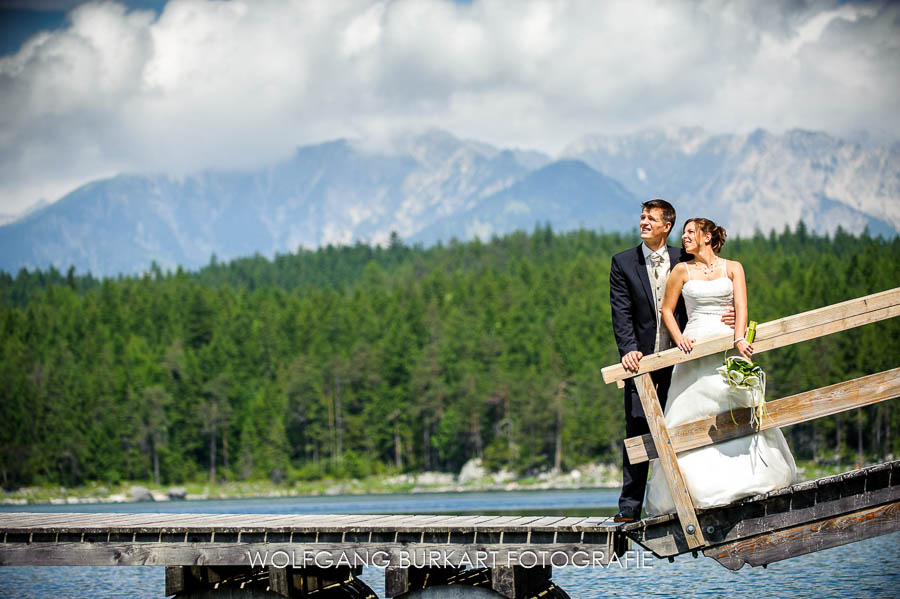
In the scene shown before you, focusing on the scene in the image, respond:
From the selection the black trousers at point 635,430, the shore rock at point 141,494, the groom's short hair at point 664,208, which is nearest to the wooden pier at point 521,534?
the black trousers at point 635,430

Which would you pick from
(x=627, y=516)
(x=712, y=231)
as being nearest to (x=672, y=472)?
(x=627, y=516)

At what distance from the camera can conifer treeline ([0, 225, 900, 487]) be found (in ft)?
296

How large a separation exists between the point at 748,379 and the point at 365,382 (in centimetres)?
10292

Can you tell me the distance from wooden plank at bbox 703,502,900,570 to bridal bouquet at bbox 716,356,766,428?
1.15 m

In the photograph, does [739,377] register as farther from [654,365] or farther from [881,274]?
[881,274]

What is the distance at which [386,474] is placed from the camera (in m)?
102

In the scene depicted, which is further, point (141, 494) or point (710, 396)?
point (141, 494)

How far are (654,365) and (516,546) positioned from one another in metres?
2.58

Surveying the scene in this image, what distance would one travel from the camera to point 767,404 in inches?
384

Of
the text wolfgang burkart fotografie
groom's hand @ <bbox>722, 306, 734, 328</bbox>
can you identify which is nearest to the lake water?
the text wolfgang burkart fotografie

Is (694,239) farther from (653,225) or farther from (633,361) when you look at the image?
(633,361)

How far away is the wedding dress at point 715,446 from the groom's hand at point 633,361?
55cm

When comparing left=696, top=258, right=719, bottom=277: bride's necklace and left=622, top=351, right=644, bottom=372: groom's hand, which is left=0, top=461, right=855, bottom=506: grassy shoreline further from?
left=622, top=351, right=644, bottom=372: groom's hand

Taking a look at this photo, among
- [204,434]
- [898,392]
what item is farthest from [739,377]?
[204,434]
